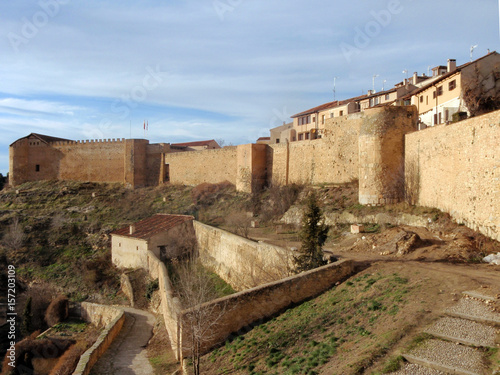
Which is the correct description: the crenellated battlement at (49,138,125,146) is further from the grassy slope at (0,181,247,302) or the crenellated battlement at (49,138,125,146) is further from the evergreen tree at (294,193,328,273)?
the evergreen tree at (294,193,328,273)

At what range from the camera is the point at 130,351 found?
1430cm

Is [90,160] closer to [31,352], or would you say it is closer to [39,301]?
[39,301]

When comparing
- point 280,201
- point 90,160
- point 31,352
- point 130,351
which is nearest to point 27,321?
point 31,352

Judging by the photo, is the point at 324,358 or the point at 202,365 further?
the point at 202,365

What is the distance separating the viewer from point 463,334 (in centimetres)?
691

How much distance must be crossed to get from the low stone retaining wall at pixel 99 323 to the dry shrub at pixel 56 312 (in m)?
0.83

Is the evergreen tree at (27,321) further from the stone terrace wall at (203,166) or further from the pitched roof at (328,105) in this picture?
the pitched roof at (328,105)

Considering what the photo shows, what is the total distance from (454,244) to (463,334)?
6.05 meters

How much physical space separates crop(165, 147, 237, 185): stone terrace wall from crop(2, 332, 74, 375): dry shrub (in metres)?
19.4

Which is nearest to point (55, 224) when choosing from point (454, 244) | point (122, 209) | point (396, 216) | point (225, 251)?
point (122, 209)

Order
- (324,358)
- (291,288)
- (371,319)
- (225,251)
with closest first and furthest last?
(324,358) → (371,319) → (291,288) → (225,251)

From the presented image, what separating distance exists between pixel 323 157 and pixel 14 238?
853 inches

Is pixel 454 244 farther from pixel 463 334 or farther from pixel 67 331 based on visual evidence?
pixel 67 331

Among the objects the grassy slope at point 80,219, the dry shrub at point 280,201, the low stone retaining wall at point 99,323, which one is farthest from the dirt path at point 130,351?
the dry shrub at point 280,201
